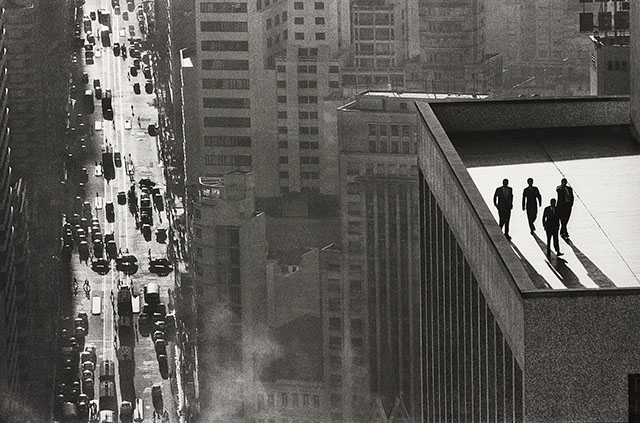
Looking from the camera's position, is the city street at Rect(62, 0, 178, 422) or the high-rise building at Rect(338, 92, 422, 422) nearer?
the high-rise building at Rect(338, 92, 422, 422)

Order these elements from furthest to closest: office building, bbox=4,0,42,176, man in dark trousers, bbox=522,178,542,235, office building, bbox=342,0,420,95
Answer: office building, bbox=342,0,420,95 < office building, bbox=4,0,42,176 < man in dark trousers, bbox=522,178,542,235

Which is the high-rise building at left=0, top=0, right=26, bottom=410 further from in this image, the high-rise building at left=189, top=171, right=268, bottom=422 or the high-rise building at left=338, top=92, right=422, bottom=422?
the high-rise building at left=338, top=92, right=422, bottom=422

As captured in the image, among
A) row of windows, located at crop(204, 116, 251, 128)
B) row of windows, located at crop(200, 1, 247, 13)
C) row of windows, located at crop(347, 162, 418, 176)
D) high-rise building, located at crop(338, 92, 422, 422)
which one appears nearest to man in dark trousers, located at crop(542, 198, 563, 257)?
row of windows, located at crop(347, 162, 418, 176)

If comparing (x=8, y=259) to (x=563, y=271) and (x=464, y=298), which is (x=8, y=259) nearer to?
(x=464, y=298)

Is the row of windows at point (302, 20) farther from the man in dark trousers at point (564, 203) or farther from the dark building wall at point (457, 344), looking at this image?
the man in dark trousers at point (564, 203)

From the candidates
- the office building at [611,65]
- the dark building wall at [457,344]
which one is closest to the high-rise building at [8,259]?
the office building at [611,65]

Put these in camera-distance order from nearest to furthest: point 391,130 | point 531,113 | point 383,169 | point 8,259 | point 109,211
Result: point 531,113 → point 8,259 → point 383,169 → point 391,130 → point 109,211

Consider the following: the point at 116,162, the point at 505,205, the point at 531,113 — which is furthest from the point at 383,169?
the point at 505,205
